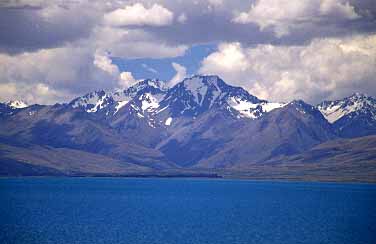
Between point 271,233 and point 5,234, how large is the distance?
52207 mm

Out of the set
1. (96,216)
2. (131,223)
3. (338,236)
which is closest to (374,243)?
(338,236)

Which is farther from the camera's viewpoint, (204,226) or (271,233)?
(204,226)

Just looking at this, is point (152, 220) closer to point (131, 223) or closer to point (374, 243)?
point (131, 223)

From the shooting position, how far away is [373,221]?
164625 millimetres

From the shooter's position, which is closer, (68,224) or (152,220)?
(68,224)

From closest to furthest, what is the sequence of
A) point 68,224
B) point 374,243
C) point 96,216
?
point 374,243 → point 68,224 → point 96,216

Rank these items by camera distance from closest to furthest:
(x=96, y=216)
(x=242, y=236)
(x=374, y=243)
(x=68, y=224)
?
(x=374, y=243) → (x=242, y=236) → (x=68, y=224) → (x=96, y=216)

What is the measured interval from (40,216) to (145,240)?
51.5 meters

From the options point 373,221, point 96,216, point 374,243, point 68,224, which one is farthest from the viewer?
point 96,216

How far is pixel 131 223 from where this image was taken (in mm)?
161250

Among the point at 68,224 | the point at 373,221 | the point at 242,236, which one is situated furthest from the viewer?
the point at 373,221

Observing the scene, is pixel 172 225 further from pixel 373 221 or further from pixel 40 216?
pixel 373 221

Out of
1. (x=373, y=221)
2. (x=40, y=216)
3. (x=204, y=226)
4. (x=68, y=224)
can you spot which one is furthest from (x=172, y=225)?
(x=373, y=221)

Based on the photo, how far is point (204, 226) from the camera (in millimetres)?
155875
